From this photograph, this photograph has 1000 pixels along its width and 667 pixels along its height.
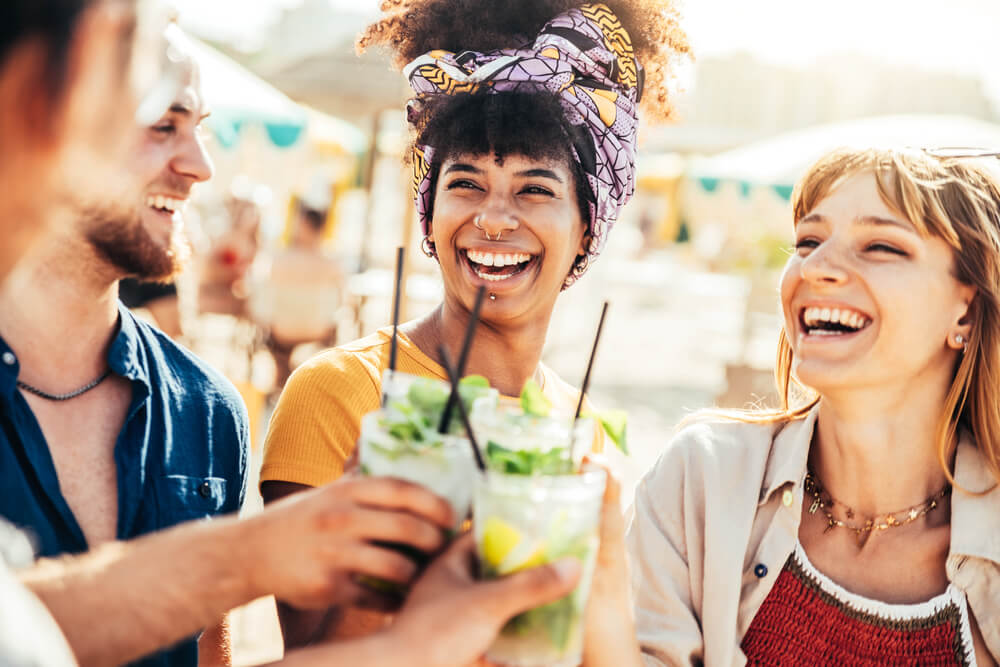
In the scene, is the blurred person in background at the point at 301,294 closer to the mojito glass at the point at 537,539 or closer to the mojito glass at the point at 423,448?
the mojito glass at the point at 423,448

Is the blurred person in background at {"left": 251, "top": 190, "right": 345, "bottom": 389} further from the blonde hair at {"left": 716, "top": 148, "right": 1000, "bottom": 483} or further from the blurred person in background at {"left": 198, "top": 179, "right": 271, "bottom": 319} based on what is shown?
the blonde hair at {"left": 716, "top": 148, "right": 1000, "bottom": 483}

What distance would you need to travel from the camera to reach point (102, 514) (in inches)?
76.9

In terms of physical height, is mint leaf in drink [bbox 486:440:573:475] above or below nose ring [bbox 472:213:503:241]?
below

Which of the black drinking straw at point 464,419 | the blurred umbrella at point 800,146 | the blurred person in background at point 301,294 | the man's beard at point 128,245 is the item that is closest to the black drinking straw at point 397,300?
the black drinking straw at point 464,419

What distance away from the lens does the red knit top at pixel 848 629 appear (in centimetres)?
Result: 225

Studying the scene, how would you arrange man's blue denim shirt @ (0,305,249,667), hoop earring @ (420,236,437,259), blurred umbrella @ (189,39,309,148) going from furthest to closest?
blurred umbrella @ (189,39,309,148) < hoop earring @ (420,236,437,259) < man's blue denim shirt @ (0,305,249,667)

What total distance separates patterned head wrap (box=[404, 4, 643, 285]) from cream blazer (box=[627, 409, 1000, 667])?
30.3 inches

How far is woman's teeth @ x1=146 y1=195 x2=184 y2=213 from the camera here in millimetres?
2154

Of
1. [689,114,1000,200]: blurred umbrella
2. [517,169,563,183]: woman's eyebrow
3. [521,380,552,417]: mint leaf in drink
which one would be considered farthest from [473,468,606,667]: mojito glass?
[689,114,1000,200]: blurred umbrella

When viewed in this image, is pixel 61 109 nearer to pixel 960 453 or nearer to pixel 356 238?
pixel 960 453

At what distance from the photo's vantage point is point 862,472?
249cm

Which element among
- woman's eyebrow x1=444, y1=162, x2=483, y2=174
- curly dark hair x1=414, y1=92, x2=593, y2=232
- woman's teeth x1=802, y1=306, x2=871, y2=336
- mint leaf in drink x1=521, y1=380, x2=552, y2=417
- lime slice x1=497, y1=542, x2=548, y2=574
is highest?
curly dark hair x1=414, y1=92, x2=593, y2=232

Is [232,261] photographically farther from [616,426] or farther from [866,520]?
[616,426]

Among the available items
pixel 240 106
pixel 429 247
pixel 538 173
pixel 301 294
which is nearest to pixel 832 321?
pixel 538 173
